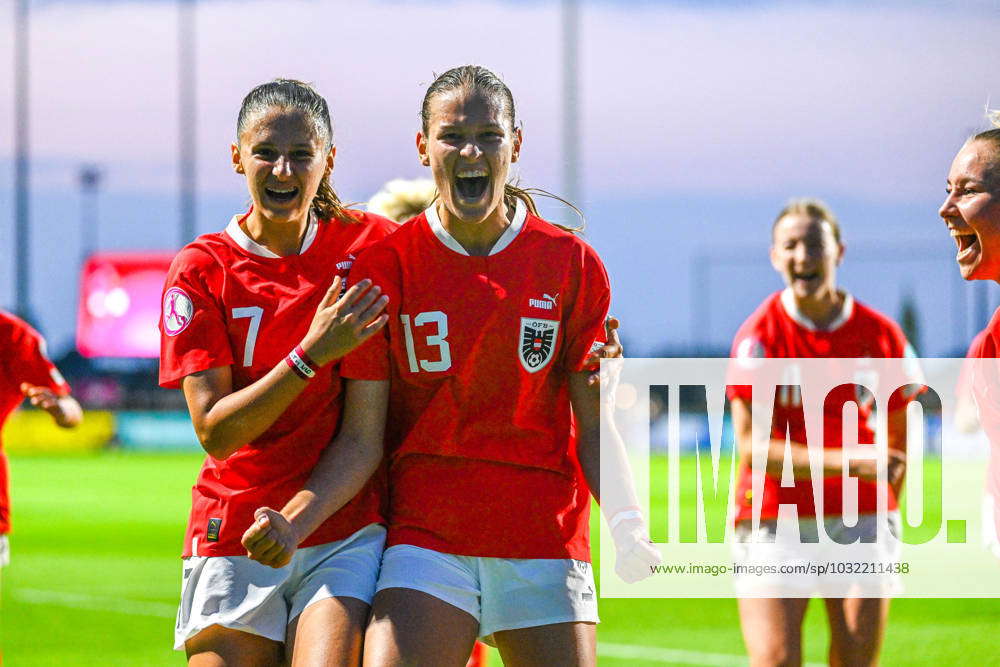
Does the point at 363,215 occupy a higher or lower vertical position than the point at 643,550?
higher

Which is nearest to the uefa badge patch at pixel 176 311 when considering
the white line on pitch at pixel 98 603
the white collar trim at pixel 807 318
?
the white collar trim at pixel 807 318

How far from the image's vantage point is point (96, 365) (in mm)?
48656

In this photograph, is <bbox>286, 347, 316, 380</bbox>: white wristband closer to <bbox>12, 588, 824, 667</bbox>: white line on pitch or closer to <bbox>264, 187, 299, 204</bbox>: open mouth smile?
<bbox>264, 187, 299, 204</bbox>: open mouth smile

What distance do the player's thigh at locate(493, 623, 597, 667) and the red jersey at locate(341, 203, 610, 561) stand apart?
219 mm

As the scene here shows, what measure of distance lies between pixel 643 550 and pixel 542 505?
12.6 inches

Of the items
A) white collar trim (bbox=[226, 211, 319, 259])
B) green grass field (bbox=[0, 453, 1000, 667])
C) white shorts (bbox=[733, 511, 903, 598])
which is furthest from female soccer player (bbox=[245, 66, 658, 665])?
green grass field (bbox=[0, 453, 1000, 667])

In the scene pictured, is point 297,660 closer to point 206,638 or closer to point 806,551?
point 206,638

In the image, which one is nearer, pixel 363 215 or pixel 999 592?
pixel 363 215

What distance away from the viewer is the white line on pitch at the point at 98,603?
12.6 meters

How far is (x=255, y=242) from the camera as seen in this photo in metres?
4.45

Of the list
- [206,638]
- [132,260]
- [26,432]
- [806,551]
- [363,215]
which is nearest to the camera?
[206,638]

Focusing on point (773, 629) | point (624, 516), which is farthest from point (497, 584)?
point (773, 629)

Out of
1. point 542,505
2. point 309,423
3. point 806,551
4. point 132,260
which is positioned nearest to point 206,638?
point 309,423

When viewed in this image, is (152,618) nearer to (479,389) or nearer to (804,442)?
(804,442)
